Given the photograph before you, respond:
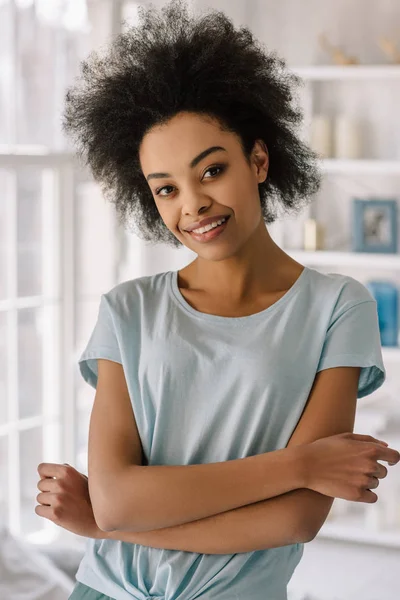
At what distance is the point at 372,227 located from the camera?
13.5ft

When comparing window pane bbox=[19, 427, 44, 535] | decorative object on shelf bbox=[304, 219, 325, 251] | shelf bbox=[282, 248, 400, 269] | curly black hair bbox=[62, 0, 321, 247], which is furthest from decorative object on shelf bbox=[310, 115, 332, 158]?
curly black hair bbox=[62, 0, 321, 247]

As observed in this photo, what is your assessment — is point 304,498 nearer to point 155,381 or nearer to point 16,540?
point 155,381

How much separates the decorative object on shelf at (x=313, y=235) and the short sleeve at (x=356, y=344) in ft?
9.17

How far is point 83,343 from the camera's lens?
3996mm

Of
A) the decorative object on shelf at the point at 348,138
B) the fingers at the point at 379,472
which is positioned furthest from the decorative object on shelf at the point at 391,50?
the fingers at the point at 379,472

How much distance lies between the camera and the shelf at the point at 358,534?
13.0 ft

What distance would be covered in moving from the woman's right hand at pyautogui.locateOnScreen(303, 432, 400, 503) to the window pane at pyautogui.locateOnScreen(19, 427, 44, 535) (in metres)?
2.58

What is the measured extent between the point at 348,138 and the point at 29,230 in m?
1.43

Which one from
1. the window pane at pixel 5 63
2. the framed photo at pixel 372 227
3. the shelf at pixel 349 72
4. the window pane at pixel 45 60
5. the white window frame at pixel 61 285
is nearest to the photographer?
the window pane at pixel 5 63

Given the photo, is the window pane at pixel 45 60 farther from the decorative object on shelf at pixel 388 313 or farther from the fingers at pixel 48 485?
the fingers at pixel 48 485

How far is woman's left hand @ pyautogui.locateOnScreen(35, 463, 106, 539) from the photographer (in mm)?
1369

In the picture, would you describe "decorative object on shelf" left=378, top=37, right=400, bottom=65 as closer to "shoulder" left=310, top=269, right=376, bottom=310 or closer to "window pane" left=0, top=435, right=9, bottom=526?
"window pane" left=0, top=435, right=9, bottom=526

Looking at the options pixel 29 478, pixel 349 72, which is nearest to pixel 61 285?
pixel 29 478

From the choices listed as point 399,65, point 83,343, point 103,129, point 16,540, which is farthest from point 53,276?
point 103,129
